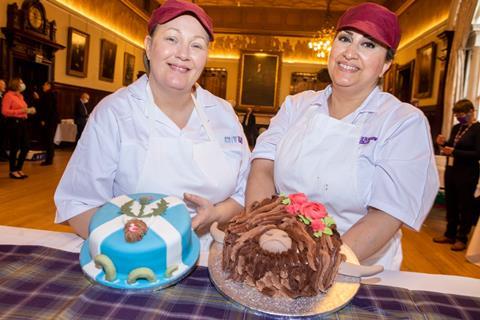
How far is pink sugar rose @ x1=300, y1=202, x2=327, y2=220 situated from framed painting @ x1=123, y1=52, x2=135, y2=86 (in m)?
13.2

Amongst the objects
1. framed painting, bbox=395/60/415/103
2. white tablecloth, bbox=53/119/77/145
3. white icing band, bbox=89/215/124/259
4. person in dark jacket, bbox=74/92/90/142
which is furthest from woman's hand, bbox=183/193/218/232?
framed painting, bbox=395/60/415/103

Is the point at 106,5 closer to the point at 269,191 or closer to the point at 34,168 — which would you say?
the point at 34,168

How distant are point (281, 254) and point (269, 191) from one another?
662 mm

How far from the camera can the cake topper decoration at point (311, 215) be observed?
3.29 feet

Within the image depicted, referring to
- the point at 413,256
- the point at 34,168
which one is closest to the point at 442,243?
the point at 413,256

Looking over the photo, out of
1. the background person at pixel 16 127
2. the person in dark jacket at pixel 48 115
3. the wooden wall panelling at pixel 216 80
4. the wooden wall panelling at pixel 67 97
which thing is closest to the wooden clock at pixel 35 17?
the wooden wall panelling at pixel 67 97

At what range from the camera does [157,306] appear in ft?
2.97

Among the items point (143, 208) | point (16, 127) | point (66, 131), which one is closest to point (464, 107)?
point (143, 208)

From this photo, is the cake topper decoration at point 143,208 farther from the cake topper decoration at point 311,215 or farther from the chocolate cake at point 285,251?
the cake topper decoration at point 311,215

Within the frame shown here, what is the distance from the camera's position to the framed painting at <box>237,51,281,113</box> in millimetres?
15414

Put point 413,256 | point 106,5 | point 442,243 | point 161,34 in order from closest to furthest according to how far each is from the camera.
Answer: point 161,34
point 413,256
point 442,243
point 106,5

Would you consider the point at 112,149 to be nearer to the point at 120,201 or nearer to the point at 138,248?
the point at 120,201

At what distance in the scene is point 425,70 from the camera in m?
9.26

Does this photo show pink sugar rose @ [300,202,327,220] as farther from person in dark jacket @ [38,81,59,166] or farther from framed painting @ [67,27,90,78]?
framed painting @ [67,27,90,78]
